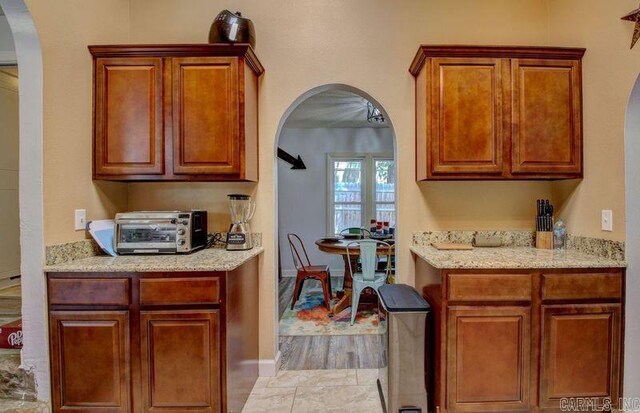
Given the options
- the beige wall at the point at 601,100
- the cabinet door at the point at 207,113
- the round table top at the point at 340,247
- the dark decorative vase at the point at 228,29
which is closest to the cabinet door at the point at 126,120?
the cabinet door at the point at 207,113

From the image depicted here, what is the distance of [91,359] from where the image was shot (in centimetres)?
188

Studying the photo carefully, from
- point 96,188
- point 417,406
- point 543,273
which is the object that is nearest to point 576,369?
point 543,273

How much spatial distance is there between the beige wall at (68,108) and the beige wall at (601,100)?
320 centimetres

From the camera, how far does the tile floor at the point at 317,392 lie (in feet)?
7.22

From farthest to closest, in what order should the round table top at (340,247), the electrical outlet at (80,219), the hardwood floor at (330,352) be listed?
the round table top at (340,247) < the hardwood floor at (330,352) < the electrical outlet at (80,219)

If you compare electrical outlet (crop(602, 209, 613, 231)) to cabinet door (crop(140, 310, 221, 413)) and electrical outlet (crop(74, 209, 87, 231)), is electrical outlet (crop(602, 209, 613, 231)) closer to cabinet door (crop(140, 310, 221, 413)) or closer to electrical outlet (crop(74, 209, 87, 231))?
cabinet door (crop(140, 310, 221, 413))

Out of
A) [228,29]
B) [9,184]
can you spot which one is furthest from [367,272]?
[9,184]

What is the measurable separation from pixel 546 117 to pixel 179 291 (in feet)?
8.20

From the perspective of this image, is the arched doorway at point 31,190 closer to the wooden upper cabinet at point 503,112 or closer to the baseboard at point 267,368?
the baseboard at point 267,368

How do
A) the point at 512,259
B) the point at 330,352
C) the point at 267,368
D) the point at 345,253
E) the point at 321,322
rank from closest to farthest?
the point at 512,259, the point at 267,368, the point at 330,352, the point at 321,322, the point at 345,253

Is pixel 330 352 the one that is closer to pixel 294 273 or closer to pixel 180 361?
pixel 180 361

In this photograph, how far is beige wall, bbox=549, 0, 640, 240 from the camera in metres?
2.00

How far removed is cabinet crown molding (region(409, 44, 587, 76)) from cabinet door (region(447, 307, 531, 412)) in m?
1.58

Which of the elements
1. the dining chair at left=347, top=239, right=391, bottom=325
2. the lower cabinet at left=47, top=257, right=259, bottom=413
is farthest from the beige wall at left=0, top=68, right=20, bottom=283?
the dining chair at left=347, top=239, right=391, bottom=325
